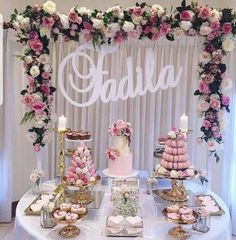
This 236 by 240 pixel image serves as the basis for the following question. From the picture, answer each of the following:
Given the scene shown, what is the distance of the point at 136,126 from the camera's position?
163 inches

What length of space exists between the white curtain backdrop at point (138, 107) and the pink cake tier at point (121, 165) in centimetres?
129

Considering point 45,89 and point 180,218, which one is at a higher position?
point 45,89

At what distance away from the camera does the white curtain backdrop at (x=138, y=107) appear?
13.3 ft

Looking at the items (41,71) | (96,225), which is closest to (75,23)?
(41,71)

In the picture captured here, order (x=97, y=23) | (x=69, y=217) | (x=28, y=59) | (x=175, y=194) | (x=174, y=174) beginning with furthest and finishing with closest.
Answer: (x=28, y=59) < (x=97, y=23) < (x=175, y=194) < (x=174, y=174) < (x=69, y=217)

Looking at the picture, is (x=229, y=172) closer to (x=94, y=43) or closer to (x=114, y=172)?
(x=114, y=172)

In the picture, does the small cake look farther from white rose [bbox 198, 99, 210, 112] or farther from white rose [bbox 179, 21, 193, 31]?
white rose [bbox 179, 21, 193, 31]

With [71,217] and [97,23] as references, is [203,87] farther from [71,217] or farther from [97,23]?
[71,217]

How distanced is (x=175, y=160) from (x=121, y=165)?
0.58 m

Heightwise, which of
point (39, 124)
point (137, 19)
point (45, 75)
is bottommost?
point (39, 124)

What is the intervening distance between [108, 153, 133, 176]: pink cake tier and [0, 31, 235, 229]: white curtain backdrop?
1.29 meters

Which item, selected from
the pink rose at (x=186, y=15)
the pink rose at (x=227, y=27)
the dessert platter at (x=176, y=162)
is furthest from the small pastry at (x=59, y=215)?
the pink rose at (x=227, y=27)

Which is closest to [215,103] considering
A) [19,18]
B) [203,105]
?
[203,105]

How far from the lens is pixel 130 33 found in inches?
115
